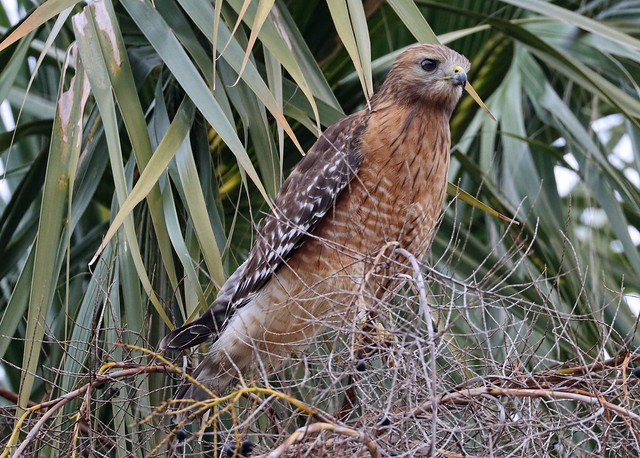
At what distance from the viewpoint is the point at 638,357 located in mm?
2074

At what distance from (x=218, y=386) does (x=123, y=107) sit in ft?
3.11

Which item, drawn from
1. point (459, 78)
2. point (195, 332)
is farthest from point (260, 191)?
point (459, 78)

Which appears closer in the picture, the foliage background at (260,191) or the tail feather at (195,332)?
the foliage background at (260,191)

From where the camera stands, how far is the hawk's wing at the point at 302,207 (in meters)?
3.15

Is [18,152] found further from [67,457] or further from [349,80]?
[67,457]

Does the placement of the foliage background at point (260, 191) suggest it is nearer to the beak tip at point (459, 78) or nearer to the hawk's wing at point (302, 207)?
the hawk's wing at point (302, 207)

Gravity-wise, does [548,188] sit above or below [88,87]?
below

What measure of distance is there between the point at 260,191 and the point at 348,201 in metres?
0.75

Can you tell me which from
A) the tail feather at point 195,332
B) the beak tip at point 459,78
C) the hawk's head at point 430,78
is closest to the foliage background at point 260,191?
the tail feather at point 195,332

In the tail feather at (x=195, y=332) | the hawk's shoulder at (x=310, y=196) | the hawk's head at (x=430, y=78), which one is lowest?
the tail feather at (x=195, y=332)

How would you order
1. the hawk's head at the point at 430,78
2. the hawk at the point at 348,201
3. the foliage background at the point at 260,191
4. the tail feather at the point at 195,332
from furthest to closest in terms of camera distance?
the hawk's head at the point at 430,78 → the hawk at the point at 348,201 → the tail feather at the point at 195,332 → the foliage background at the point at 260,191

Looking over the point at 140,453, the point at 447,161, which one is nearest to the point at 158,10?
the point at 447,161

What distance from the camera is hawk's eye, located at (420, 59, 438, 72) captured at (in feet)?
10.8

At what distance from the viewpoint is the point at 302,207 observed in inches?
127
